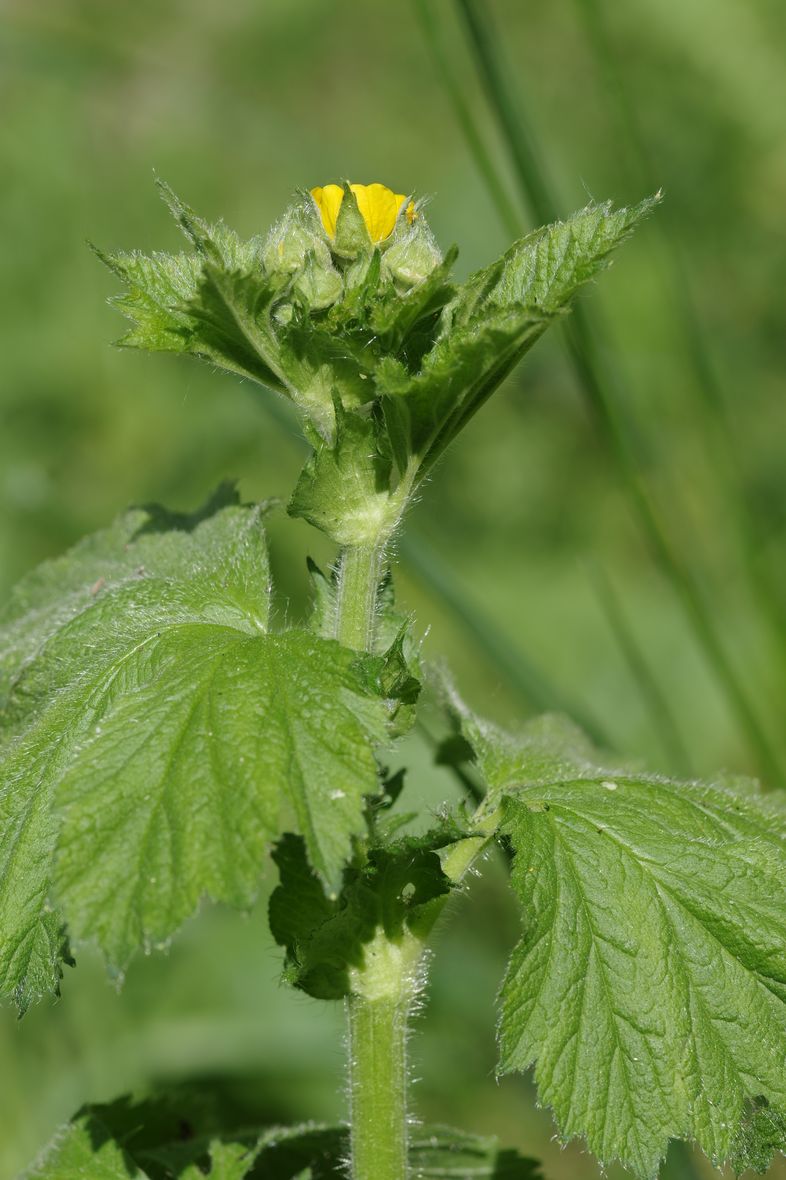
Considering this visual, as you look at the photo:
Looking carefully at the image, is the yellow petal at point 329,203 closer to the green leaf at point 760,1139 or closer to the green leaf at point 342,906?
the green leaf at point 342,906

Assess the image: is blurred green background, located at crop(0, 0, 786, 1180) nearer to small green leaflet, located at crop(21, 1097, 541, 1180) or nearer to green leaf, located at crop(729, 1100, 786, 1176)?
small green leaflet, located at crop(21, 1097, 541, 1180)

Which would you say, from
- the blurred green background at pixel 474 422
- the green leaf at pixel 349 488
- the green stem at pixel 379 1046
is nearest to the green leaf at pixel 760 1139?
the green stem at pixel 379 1046

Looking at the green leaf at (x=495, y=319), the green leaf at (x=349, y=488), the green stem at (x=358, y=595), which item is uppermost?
the green leaf at (x=495, y=319)

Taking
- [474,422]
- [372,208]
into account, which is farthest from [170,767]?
[474,422]

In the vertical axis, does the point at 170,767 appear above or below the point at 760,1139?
above

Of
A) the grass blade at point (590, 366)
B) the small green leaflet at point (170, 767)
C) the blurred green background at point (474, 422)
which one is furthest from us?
the blurred green background at point (474, 422)

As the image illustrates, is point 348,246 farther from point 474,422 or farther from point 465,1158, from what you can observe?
point 474,422
